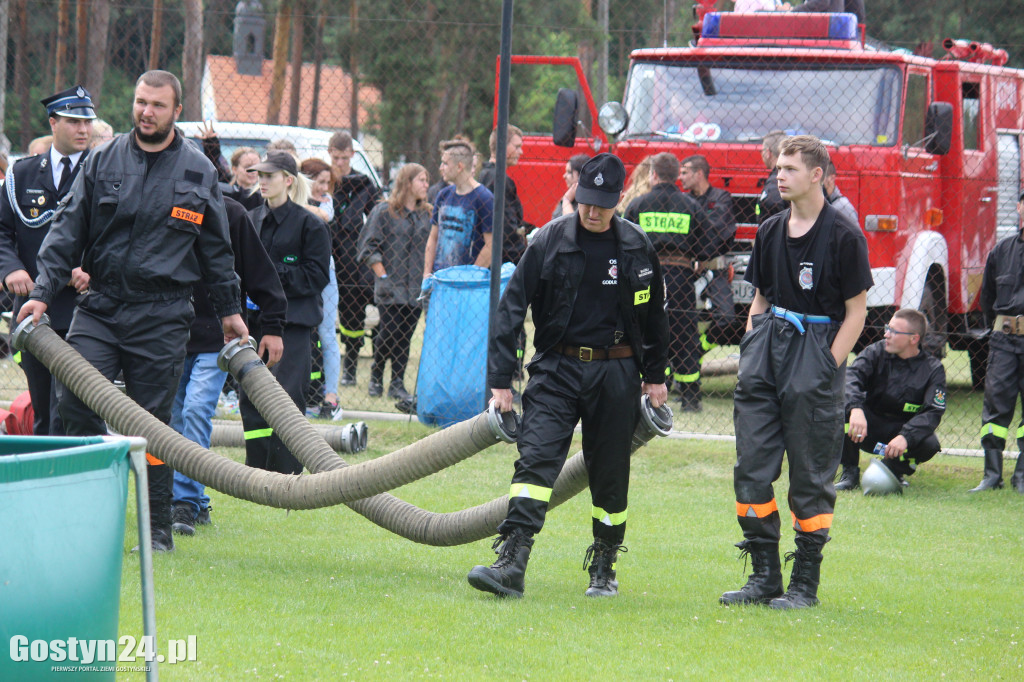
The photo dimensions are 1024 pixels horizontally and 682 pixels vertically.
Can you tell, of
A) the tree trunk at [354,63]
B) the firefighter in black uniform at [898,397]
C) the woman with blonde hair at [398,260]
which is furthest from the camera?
the tree trunk at [354,63]

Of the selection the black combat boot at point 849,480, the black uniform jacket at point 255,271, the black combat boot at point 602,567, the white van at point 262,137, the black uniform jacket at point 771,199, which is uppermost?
the white van at point 262,137

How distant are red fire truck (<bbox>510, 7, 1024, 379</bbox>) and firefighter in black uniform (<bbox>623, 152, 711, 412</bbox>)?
0.60 meters

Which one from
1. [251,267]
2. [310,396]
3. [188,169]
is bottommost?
[310,396]

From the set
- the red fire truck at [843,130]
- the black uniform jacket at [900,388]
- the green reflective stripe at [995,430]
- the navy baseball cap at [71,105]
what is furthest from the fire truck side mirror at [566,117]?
the navy baseball cap at [71,105]

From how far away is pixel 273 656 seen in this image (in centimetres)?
411

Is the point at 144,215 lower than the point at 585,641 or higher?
higher

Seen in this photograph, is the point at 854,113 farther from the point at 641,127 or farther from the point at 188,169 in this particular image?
the point at 188,169

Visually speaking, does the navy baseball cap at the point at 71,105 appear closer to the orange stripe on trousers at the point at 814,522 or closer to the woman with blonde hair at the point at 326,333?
the woman with blonde hair at the point at 326,333

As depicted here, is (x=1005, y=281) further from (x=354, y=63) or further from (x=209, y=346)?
(x=354, y=63)

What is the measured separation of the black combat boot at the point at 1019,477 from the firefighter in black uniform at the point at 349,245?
5336mm

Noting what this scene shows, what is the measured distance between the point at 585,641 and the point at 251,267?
2664 mm

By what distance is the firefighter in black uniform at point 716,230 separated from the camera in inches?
373

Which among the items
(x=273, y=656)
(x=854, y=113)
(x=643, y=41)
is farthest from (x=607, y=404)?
(x=643, y=41)

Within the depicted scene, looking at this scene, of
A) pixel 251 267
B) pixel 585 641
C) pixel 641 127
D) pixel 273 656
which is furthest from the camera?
pixel 641 127
